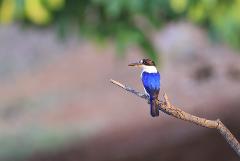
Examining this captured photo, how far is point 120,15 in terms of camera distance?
10.7 meters

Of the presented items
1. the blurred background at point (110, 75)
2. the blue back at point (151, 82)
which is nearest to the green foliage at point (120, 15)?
the blurred background at point (110, 75)

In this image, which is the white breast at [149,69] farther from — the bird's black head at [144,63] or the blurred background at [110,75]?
the blurred background at [110,75]

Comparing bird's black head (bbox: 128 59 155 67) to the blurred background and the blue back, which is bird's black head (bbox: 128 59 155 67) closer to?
the blue back

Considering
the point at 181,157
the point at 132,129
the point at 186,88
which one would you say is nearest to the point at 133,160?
the point at 181,157

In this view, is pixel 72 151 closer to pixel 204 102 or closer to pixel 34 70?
pixel 204 102

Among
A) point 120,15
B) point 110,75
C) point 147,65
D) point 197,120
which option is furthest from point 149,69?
point 110,75

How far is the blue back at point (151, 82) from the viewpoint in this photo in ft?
6.67

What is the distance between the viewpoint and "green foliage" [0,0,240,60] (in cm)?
959

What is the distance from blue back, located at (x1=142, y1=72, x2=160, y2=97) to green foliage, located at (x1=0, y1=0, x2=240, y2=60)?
282 inches

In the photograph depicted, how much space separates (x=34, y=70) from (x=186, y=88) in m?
9.28

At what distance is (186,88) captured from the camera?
1072 inches

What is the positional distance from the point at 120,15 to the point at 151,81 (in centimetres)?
872

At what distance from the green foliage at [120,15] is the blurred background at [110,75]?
0.02 meters

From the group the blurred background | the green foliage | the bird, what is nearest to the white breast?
the bird
